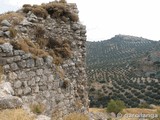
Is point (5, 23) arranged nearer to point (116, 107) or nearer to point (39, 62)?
point (39, 62)

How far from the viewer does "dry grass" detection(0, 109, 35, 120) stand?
7.83 metres

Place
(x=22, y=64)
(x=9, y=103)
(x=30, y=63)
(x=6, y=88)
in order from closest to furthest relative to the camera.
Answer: (x=9, y=103)
(x=6, y=88)
(x=22, y=64)
(x=30, y=63)

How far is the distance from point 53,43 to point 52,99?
8.67 feet

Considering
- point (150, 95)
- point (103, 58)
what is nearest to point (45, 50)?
point (150, 95)

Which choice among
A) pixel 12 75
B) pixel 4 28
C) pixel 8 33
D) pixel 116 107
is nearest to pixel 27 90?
pixel 12 75

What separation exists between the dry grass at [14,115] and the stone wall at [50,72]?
2.77m

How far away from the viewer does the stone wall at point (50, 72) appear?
11.6 meters

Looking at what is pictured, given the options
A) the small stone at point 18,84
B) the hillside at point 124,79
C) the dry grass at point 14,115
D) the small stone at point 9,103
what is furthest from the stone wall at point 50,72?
the hillside at point 124,79

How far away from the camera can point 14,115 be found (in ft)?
26.0

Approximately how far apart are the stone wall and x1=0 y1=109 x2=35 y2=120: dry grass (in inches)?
109

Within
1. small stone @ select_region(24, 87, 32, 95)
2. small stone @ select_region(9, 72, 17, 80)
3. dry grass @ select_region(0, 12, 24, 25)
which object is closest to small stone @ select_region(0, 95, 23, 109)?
small stone @ select_region(9, 72, 17, 80)

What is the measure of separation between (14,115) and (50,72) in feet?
17.4

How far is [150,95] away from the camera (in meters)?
91.2

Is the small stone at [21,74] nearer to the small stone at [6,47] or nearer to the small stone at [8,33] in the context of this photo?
the small stone at [6,47]
